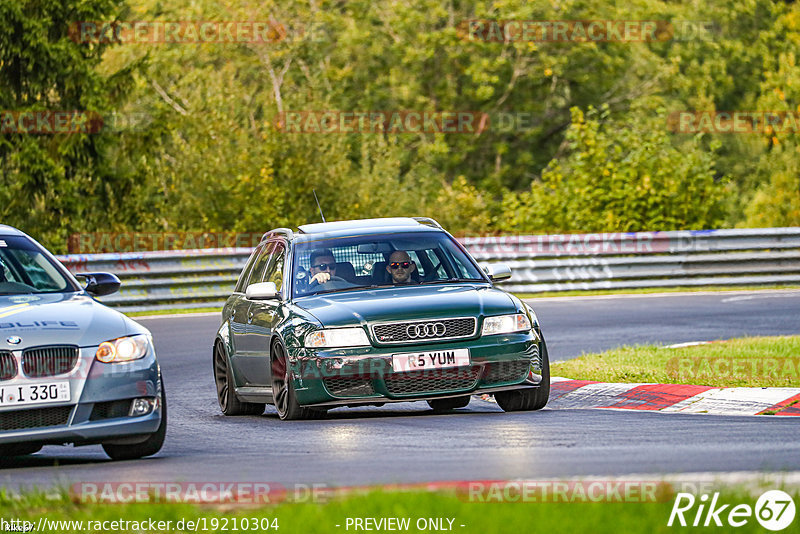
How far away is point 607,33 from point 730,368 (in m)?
37.5

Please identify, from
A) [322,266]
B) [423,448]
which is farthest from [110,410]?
[322,266]

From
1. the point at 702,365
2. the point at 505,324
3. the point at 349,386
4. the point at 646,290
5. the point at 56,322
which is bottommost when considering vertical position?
the point at 646,290

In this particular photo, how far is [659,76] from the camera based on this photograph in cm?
5072

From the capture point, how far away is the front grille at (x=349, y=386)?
10422 mm

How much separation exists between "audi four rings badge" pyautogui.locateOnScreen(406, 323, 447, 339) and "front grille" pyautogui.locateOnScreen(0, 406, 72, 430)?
2739 millimetres

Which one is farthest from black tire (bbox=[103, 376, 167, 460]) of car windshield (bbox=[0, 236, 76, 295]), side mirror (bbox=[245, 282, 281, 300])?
side mirror (bbox=[245, 282, 281, 300])

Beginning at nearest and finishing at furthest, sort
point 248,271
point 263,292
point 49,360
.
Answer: point 49,360, point 263,292, point 248,271

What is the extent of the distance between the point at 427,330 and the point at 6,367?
3144mm

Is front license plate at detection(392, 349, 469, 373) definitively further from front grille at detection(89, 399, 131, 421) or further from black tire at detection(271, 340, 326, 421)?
front grille at detection(89, 399, 131, 421)

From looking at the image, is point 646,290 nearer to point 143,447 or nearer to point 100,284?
point 100,284

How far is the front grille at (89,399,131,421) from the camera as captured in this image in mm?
8789

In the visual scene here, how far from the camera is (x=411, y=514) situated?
6.03 metres

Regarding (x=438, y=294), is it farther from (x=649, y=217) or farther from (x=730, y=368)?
(x=649, y=217)

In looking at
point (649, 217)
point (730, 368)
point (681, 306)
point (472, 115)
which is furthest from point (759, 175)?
point (730, 368)
